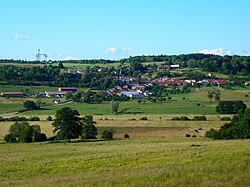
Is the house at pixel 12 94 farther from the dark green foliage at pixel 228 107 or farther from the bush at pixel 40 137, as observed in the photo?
the bush at pixel 40 137

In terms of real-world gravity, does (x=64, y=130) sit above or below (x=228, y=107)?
above

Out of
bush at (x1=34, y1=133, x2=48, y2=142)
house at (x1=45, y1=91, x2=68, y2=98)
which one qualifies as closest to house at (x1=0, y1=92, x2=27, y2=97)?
house at (x1=45, y1=91, x2=68, y2=98)

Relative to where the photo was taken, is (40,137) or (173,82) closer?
(40,137)

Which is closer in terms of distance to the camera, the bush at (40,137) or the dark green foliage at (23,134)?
the dark green foliage at (23,134)

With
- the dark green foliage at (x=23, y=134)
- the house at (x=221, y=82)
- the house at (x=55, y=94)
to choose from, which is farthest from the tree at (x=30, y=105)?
the house at (x=221, y=82)

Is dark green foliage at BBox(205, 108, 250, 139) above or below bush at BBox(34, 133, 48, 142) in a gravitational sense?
above

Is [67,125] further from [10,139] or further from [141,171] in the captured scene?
[141,171]

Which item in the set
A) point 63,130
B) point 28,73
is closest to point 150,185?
point 63,130

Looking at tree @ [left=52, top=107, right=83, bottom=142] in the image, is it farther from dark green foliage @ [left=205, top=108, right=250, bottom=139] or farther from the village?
the village

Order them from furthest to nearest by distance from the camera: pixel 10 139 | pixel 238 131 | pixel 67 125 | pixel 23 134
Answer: pixel 10 139, pixel 23 134, pixel 67 125, pixel 238 131

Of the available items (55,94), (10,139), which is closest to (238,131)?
(10,139)

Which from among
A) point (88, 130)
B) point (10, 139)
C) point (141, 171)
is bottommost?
point (10, 139)

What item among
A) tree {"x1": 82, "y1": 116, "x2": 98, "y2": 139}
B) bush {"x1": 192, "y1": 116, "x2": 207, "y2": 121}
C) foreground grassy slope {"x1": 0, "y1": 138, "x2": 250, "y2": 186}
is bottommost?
bush {"x1": 192, "y1": 116, "x2": 207, "y2": 121}

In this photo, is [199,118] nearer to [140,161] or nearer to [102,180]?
[140,161]
